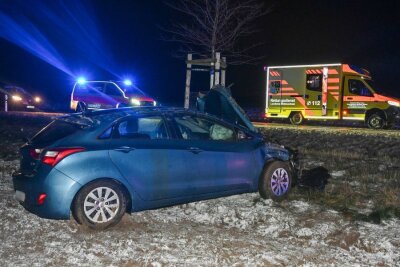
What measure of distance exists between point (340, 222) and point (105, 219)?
2.83 meters

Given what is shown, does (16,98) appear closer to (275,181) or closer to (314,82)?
(314,82)

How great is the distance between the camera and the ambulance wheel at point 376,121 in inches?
749

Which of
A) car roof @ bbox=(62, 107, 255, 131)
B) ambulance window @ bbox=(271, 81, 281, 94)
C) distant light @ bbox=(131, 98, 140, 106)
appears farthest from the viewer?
ambulance window @ bbox=(271, 81, 281, 94)

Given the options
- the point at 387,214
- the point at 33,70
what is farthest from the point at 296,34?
the point at 387,214

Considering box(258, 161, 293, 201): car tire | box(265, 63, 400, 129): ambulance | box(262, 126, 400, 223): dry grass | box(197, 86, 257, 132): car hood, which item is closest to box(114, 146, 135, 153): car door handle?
box(258, 161, 293, 201): car tire

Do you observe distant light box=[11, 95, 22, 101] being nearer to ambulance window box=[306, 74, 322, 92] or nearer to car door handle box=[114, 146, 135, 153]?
ambulance window box=[306, 74, 322, 92]

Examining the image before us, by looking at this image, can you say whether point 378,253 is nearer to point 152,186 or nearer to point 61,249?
point 152,186

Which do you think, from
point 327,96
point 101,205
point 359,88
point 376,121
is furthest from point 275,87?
point 101,205

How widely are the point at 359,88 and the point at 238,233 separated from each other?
15.1 m

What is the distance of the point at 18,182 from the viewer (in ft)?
18.9

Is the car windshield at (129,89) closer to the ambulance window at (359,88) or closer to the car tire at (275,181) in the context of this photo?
the ambulance window at (359,88)

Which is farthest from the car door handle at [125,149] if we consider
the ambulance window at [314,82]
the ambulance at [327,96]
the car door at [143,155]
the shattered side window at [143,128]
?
the ambulance window at [314,82]

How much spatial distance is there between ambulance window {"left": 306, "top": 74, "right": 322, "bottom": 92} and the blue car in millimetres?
14143

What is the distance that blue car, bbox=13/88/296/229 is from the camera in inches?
214
